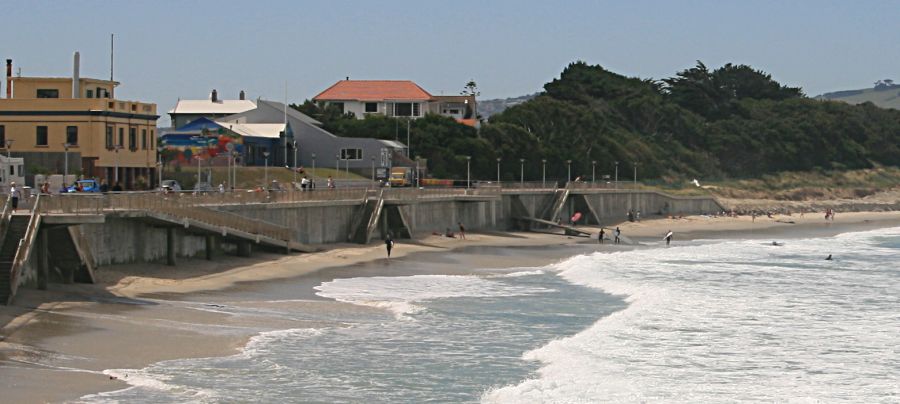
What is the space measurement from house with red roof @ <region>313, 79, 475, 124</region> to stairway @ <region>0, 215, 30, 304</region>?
84.7 metres

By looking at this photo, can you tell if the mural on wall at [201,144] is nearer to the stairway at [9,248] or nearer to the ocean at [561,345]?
the ocean at [561,345]

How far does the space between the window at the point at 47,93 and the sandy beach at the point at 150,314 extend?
18167 millimetres

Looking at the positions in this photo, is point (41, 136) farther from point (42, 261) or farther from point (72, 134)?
point (42, 261)

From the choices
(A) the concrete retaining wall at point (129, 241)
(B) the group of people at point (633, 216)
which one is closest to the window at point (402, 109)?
(B) the group of people at point (633, 216)

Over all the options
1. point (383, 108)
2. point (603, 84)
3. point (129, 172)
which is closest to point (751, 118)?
point (603, 84)

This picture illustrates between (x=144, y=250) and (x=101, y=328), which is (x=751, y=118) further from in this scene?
(x=101, y=328)

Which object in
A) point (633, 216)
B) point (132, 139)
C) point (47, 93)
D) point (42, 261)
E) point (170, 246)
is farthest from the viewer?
point (633, 216)

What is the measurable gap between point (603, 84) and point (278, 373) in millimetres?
135851

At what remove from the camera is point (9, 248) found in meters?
31.9

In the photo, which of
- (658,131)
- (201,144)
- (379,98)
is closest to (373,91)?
(379,98)

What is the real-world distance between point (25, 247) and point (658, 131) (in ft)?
430

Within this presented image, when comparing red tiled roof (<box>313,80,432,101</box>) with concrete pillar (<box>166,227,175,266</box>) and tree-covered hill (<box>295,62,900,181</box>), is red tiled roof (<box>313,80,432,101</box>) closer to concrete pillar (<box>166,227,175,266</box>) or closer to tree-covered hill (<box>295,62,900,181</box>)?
tree-covered hill (<box>295,62,900,181</box>)

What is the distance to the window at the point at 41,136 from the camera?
60.2m

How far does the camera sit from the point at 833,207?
136 m
